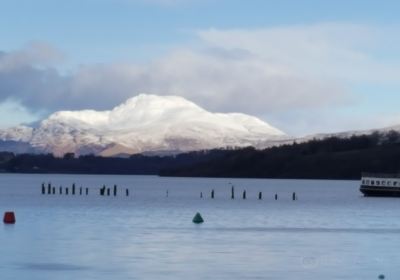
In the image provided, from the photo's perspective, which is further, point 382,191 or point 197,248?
point 382,191

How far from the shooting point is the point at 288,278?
5281cm

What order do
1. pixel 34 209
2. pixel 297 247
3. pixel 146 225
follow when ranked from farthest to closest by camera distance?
pixel 34 209 → pixel 146 225 → pixel 297 247

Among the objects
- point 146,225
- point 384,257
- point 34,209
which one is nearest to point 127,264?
point 384,257

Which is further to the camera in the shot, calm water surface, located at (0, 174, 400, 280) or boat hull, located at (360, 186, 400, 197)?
boat hull, located at (360, 186, 400, 197)

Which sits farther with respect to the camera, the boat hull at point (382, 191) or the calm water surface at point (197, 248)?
the boat hull at point (382, 191)

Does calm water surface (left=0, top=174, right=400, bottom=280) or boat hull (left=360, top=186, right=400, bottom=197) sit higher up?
boat hull (left=360, top=186, right=400, bottom=197)

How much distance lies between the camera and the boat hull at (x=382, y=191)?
177 metres

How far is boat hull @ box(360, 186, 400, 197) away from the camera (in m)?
A: 177

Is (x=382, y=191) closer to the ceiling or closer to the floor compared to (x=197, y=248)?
closer to the ceiling

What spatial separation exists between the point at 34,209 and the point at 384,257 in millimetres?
68981

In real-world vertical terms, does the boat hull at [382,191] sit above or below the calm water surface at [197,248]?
above

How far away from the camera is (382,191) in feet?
589

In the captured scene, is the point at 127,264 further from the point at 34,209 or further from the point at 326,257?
the point at 34,209

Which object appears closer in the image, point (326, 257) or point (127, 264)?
point (127, 264)
